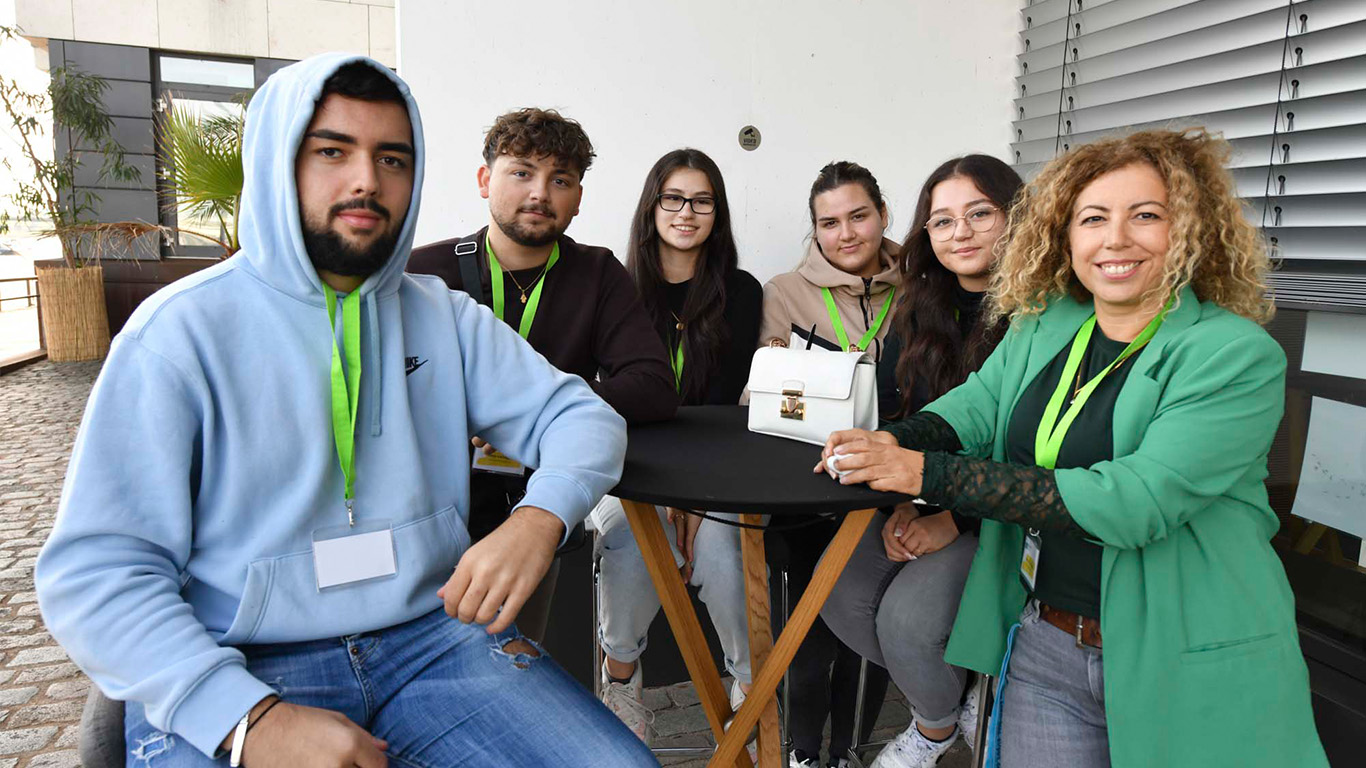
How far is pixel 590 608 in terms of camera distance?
2801 mm

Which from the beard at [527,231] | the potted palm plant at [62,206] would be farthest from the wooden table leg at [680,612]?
the potted palm plant at [62,206]

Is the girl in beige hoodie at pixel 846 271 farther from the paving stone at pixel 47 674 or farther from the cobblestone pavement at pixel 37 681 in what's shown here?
the paving stone at pixel 47 674

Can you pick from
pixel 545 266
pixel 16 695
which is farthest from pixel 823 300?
pixel 16 695

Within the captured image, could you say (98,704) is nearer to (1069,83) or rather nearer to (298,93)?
(298,93)

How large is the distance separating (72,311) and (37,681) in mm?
8122

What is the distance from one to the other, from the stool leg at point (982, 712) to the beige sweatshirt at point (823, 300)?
108 cm

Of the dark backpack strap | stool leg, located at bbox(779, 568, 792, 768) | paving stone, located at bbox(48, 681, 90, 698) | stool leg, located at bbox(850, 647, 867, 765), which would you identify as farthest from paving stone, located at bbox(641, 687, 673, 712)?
paving stone, located at bbox(48, 681, 90, 698)

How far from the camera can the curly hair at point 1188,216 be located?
A: 1.51 meters

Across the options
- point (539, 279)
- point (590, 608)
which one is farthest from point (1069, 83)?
point (590, 608)

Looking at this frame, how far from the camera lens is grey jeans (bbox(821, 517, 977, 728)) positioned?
1.93 metres

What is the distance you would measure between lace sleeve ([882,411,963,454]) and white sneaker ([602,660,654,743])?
1.12m

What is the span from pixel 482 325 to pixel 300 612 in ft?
1.94

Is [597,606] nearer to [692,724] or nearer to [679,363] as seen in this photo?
[692,724]

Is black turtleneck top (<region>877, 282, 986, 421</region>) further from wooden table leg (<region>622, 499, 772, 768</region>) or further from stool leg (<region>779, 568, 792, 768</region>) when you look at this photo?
wooden table leg (<region>622, 499, 772, 768</region>)
